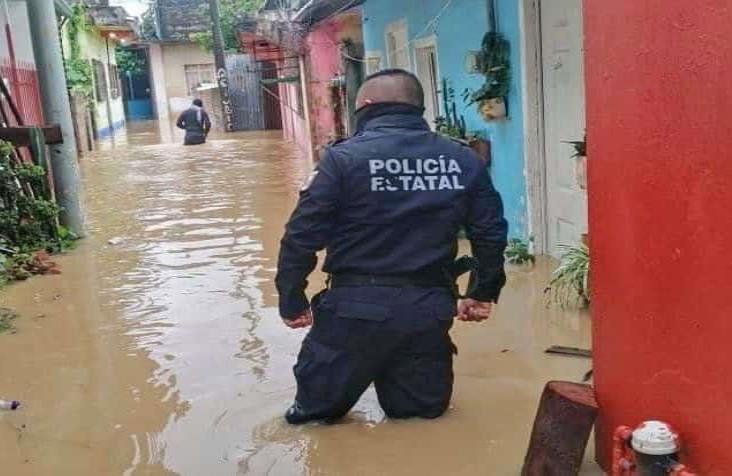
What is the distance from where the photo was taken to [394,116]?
3426 millimetres

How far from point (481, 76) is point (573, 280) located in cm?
271

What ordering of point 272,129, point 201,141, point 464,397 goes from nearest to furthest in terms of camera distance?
point 464,397, point 201,141, point 272,129

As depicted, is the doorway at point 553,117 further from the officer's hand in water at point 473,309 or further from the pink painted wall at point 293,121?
the pink painted wall at point 293,121

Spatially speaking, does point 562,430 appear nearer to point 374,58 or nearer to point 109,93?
point 374,58

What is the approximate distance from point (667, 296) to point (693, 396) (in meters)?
0.31

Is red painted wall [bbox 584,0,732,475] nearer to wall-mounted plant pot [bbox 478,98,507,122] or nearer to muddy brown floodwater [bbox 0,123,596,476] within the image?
muddy brown floodwater [bbox 0,123,596,476]

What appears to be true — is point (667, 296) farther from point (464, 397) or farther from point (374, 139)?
point (464, 397)

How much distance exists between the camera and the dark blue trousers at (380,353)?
11.1 ft

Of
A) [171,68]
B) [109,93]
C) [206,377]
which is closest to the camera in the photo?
[206,377]

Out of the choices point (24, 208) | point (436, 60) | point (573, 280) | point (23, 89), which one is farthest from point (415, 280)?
point (23, 89)

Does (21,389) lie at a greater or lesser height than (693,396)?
lesser

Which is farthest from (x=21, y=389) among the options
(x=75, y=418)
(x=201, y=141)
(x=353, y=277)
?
(x=201, y=141)

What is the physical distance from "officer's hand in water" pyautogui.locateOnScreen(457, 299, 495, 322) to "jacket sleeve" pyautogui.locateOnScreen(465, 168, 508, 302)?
2.8 inches

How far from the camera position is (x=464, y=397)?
3984mm
